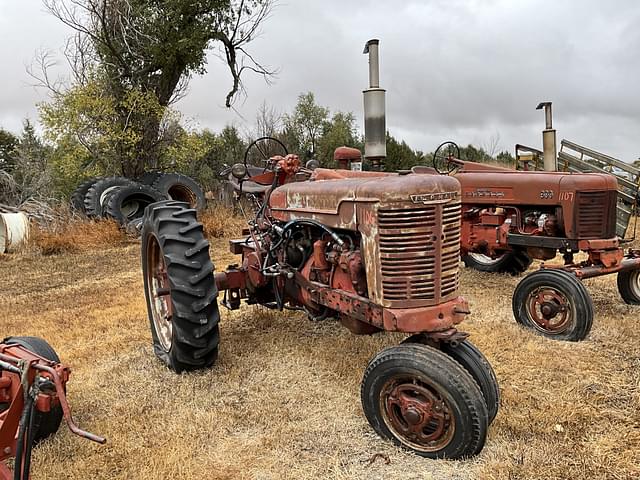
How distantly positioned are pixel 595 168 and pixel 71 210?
446 inches

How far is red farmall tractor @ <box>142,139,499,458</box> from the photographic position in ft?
8.52

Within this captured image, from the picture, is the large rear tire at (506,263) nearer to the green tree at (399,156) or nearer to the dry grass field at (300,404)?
the dry grass field at (300,404)

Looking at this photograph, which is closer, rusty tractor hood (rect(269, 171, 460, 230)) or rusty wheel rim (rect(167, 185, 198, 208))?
rusty tractor hood (rect(269, 171, 460, 230))

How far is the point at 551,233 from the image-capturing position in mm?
5523

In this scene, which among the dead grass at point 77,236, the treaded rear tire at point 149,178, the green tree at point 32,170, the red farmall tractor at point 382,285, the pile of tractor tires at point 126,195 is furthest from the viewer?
the green tree at point 32,170

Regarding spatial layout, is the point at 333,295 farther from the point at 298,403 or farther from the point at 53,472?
the point at 53,472

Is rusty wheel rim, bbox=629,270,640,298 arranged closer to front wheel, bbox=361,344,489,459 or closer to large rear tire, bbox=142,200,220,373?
front wheel, bbox=361,344,489,459

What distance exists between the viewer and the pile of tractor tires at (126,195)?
1155 centimetres

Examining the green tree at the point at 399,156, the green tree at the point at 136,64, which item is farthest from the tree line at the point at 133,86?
the green tree at the point at 399,156

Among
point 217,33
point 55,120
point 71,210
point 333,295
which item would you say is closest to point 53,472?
point 333,295

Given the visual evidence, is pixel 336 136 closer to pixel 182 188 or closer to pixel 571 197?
pixel 182 188

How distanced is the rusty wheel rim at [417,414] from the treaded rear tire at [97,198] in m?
10.3

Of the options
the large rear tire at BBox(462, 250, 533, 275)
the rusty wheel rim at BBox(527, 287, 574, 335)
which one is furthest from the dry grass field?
the large rear tire at BBox(462, 250, 533, 275)

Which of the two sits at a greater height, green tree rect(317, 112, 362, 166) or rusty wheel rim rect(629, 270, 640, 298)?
green tree rect(317, 112, 362, 166)
